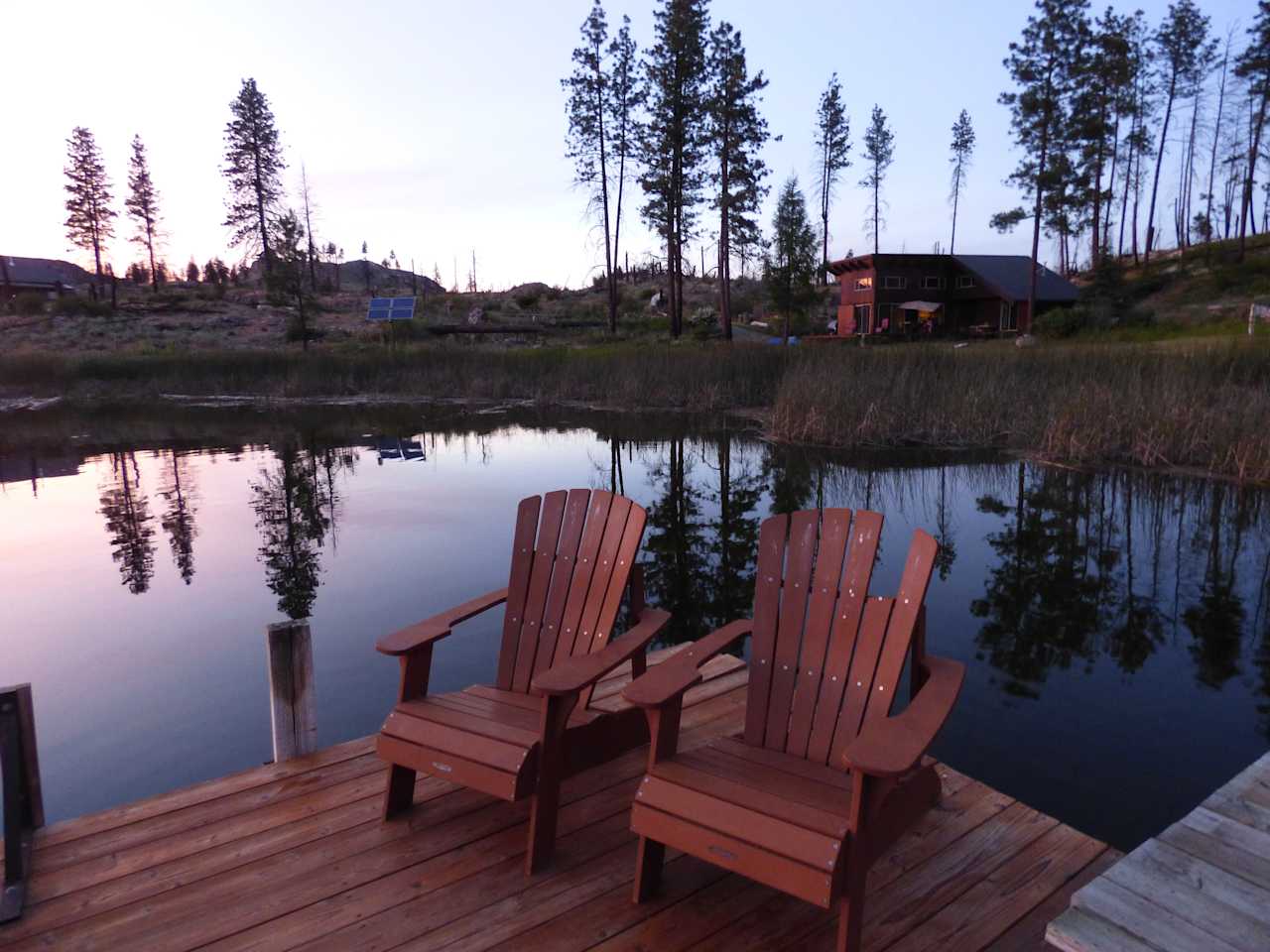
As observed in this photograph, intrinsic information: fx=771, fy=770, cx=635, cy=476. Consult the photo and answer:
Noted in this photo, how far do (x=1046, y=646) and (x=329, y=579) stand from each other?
193 inches

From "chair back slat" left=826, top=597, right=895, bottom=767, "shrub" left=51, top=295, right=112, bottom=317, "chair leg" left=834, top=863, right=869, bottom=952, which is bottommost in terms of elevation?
"chair leg" left=834, top=863, right=869, bottom=952

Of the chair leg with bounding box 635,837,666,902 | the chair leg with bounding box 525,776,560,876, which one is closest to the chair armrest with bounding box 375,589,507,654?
the chair leg with bounding box 525,776,560,876

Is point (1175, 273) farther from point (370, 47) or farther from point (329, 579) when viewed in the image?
point (329, 579)

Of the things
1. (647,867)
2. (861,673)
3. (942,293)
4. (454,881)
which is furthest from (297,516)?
(942,293)

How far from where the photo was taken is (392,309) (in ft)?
96.1

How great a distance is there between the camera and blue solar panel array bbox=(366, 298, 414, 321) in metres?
29.2

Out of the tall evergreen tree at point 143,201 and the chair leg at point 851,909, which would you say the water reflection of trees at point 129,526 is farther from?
the tall evergreen tree at point 143,201

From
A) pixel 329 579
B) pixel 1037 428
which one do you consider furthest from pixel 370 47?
pixel 1037 428

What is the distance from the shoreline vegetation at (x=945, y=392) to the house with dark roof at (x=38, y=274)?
33258 millimetres

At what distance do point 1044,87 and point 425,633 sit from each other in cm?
3081

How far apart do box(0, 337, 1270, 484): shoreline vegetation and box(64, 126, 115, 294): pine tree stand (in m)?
26.8

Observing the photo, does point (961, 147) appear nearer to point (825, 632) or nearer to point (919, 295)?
point (919, 295)

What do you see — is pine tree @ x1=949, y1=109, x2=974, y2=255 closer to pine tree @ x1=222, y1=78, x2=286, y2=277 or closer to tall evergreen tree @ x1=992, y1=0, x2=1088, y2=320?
tall evergreen tree @ x1=992, y1=0, x2=1088, y2=320

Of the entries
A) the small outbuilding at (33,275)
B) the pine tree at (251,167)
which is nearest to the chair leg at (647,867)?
the pine tree at (251,167)
